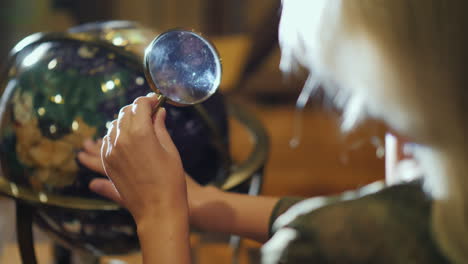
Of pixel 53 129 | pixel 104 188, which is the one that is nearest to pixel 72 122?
pixel 53 129

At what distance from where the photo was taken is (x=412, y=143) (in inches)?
29.1

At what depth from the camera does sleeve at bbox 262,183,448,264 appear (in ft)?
2.27

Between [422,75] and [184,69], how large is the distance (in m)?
0.34

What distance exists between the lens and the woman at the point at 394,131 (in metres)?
0.67

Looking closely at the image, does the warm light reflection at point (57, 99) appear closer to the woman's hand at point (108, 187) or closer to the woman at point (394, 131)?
the woman's hand at point (108, 187)

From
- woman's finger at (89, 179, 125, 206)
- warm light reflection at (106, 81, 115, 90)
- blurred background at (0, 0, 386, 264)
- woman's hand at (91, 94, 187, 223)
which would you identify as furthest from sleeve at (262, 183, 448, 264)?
blurred background at (0, 0, 386, 264)

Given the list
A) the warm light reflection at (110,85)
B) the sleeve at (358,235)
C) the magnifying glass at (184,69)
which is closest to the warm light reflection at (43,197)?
the warm light reflection at (110,85)

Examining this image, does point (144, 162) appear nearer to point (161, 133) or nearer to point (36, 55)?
point (161, 133)

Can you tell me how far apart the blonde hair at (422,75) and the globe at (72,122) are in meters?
0.38

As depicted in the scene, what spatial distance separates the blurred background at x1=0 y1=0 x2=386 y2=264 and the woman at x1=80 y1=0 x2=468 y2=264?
1251mm

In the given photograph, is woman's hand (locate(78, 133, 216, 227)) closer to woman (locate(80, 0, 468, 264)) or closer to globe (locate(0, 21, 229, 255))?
globe (locate(0, 21, 229, 255))

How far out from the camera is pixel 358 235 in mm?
697

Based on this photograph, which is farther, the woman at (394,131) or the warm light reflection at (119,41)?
the warm light reflection at (119,41)

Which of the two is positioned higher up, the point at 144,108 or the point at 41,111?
the point at 144,108
